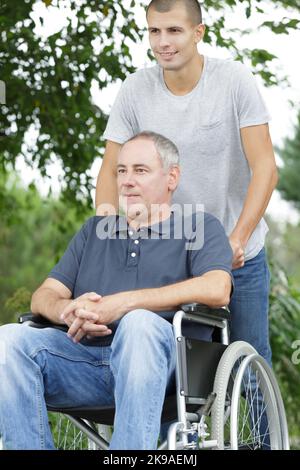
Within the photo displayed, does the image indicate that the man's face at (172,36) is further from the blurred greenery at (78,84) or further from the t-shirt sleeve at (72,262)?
the blurred greenery at (78,84)

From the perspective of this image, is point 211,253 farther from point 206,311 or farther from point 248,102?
point 248,102

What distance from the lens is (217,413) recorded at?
9.32 feet

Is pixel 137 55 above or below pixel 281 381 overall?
above

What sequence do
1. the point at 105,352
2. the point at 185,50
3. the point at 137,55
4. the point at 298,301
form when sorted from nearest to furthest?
the point at 105,352 → the point at 185,50 → the point at 137,55 → the point at 298,301

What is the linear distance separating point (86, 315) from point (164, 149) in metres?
0.58

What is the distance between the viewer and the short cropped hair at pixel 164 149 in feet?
10.2

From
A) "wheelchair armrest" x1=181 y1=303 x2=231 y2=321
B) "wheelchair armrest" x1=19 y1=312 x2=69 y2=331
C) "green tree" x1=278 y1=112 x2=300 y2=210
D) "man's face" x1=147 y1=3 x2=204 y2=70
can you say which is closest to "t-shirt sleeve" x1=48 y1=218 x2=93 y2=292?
"wheelchair armrest" x1=19 y1=312 x2=69 y2=331

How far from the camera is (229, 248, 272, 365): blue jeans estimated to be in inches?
136

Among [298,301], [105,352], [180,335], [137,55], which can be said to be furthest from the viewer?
[298,301]

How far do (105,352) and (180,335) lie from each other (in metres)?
0.32

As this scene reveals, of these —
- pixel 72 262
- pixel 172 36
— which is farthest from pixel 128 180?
pixel 172 36

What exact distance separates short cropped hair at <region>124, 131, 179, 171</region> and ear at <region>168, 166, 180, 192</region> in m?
0.01

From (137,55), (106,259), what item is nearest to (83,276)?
(106,259)
